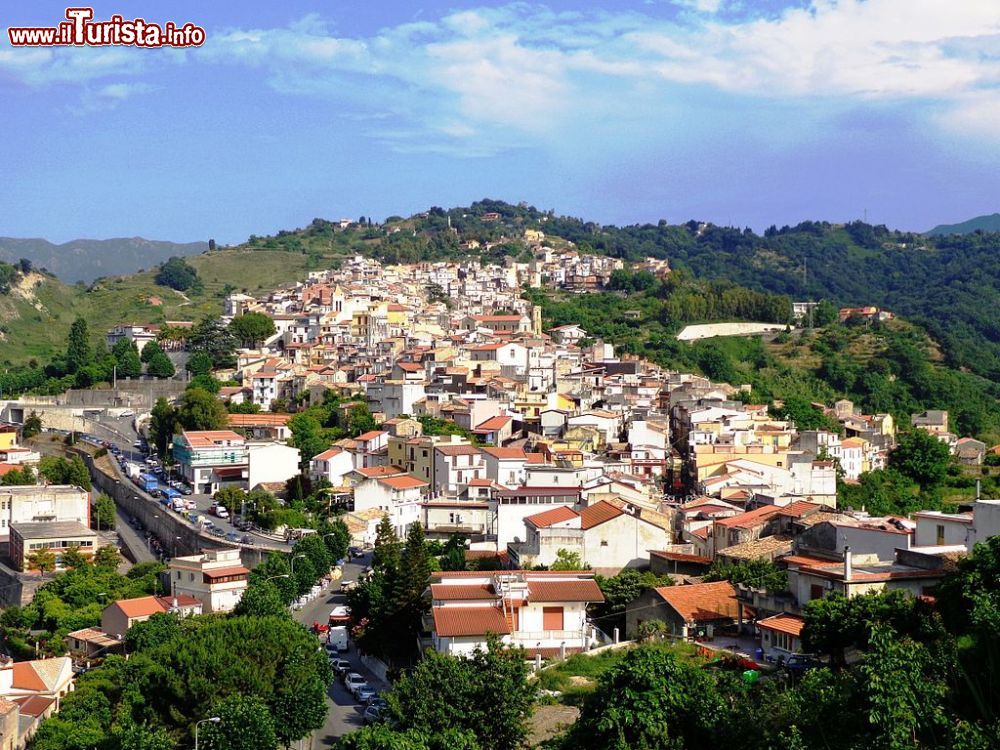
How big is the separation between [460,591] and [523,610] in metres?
1.22

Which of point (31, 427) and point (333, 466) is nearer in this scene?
point (333, 466)

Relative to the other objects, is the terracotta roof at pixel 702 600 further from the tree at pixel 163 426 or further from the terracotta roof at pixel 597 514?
the tree at pixel 163 426

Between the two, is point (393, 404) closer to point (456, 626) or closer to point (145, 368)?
point (145, 368)

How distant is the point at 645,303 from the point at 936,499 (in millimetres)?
35009

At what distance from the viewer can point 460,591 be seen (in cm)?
2391

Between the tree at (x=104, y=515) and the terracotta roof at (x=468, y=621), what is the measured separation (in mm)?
20453

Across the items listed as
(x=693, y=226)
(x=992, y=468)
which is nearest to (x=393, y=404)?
(x=992, y=468)

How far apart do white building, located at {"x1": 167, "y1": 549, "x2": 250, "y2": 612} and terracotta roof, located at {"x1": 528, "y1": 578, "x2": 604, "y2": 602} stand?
9.26 m

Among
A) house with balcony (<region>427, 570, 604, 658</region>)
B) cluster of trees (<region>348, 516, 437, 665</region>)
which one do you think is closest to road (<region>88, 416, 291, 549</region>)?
cluster of trees (<region>348, 516, 437, 665</region>)

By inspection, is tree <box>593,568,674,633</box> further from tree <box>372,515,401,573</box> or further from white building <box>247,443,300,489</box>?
white building <box>247,443,300,489</box>

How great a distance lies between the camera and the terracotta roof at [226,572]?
30.7 meters

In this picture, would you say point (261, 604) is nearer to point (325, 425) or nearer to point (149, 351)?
point (325, 425)

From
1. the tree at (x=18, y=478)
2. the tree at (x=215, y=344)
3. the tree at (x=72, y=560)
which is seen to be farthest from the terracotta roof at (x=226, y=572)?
the tree at (x=215, y=344)

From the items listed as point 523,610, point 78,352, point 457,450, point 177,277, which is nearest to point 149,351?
point 78,352
